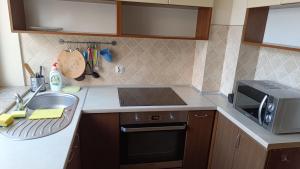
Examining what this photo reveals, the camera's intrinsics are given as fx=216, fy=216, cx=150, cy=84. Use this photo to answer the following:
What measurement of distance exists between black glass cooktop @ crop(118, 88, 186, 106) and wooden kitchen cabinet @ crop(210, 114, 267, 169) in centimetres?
41

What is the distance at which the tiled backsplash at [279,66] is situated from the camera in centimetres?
171

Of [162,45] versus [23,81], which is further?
[162,45]

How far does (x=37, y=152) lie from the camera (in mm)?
1107

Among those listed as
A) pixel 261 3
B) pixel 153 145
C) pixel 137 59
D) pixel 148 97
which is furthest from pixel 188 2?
pixel 153 145

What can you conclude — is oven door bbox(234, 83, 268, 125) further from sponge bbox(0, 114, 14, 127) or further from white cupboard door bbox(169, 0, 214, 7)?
sponge bbox(0, 114, 14, 127)

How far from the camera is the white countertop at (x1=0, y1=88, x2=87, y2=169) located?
101 cm

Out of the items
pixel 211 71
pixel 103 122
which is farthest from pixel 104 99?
pixel 211 71

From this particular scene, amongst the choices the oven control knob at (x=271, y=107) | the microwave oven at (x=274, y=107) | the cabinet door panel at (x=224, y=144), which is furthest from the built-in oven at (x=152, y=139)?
the oven control knob at (x=271, y=107)

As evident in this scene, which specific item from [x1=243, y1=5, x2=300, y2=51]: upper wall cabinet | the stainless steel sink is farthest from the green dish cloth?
[x1=243, y1=5, x2=300, y2=51]: upper wall cabinet

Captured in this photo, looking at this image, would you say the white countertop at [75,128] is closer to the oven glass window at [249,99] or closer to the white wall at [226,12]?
the oven glass window at [249,99]

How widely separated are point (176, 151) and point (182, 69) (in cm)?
89

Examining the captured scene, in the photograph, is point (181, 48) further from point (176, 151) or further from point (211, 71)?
point (176, 151)

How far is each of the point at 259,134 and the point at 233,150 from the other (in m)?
0.33

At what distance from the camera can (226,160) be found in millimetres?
1788
